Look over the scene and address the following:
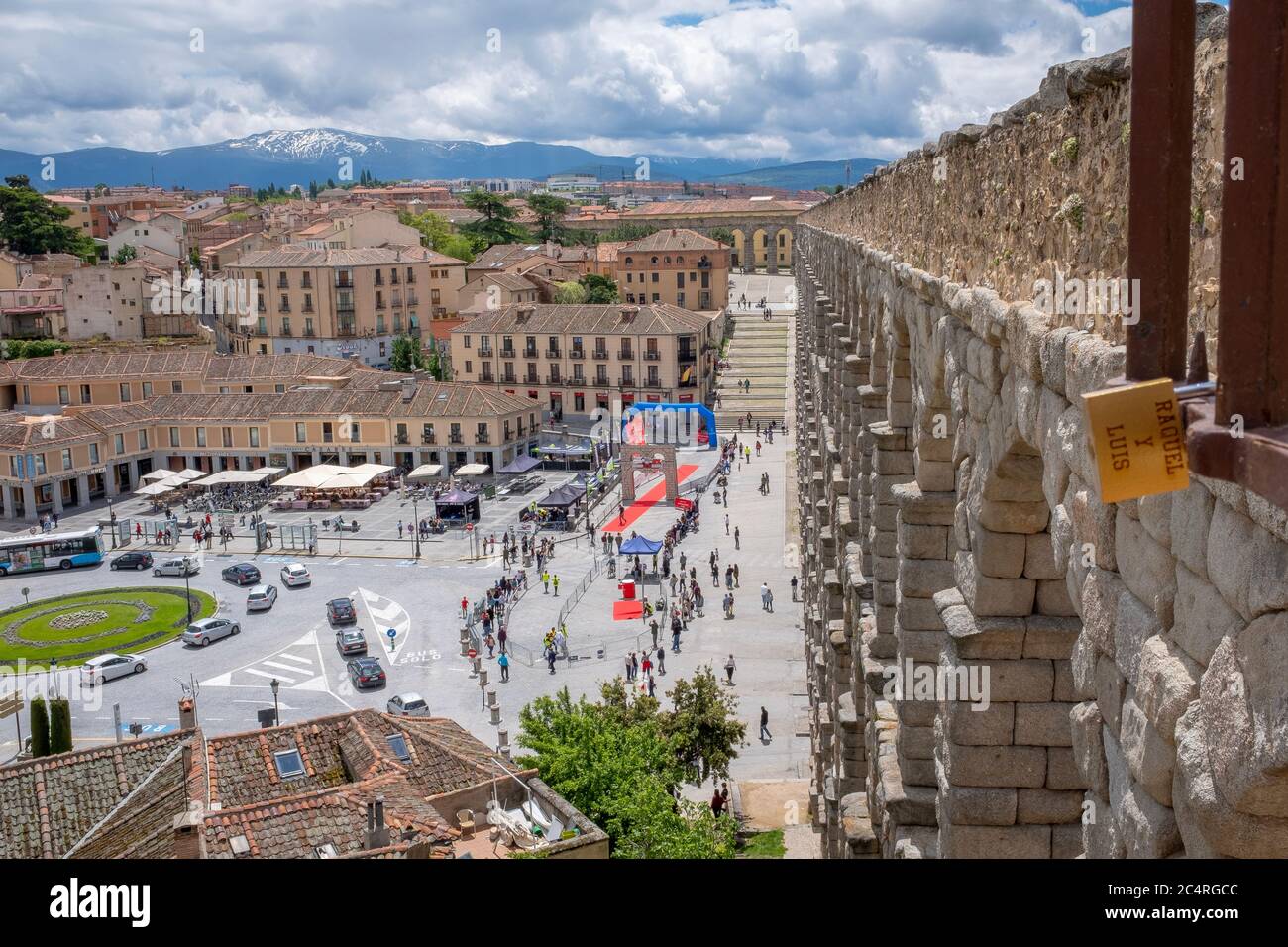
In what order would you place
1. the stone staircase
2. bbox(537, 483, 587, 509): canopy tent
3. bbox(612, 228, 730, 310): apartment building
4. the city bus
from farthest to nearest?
bbox(612, 228, 730, 310): apartment building
the stone staircase
bbox(537, 483, 587, 509): canopy tent
the city bus

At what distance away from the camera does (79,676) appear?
2892 cm

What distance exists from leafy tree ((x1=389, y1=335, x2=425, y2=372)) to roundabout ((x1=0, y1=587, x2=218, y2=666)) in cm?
3166

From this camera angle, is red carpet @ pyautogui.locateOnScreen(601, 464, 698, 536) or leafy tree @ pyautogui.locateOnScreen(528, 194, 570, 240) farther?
leafy tree @ pyautogui.locateOnScreen(528, 194, 570, 240)

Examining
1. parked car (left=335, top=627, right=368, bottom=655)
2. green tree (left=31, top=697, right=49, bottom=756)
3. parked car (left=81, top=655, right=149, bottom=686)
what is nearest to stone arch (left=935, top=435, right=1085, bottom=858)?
green tree (left=31, top=697, right=49, bottom=756)

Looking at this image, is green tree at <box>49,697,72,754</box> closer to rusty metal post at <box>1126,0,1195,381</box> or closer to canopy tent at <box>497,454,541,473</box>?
rusty metal post at <box>1126,0,1195,381</box>

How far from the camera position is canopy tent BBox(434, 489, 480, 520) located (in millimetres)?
42469

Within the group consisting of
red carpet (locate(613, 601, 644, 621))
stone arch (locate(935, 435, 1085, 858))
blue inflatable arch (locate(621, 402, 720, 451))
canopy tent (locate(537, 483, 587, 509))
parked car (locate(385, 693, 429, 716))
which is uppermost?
stone arch (locate(935, 435, 1085, 858))

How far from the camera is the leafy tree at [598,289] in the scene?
74.1 meters

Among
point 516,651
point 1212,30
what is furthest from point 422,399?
point 1212,30

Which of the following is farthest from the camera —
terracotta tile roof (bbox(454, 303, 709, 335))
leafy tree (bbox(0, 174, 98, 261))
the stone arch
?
leafy tree (bbox(0, 174, 98, 261))

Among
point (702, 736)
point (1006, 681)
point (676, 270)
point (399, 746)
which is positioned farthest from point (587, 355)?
point (1006, 681)

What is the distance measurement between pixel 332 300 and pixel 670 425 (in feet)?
87.7
